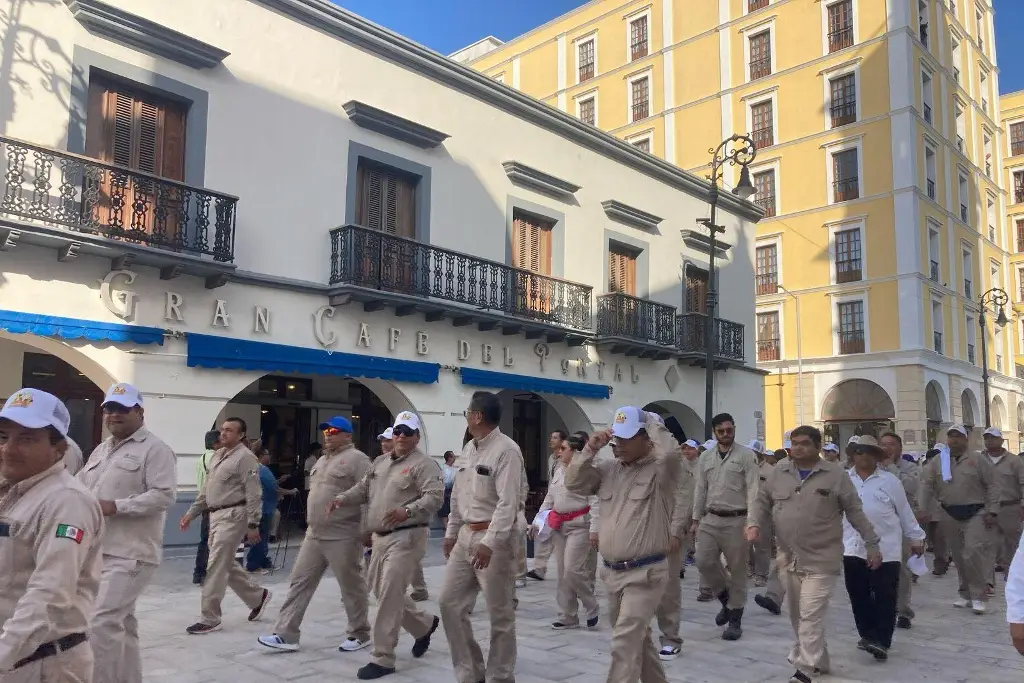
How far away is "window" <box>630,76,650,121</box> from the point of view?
124 ft

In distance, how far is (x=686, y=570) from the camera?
40.8 feet

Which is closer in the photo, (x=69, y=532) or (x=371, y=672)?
(x=69, y=532)

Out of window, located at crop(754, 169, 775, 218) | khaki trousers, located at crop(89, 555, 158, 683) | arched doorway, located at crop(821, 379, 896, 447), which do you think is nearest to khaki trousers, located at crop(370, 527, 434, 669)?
khaki trousers, located at crop(89, 555, 158, 683)

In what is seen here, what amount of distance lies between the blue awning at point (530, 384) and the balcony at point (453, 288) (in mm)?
865

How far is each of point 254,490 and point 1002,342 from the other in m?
42.2

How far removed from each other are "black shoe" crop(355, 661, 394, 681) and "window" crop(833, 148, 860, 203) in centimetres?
3103

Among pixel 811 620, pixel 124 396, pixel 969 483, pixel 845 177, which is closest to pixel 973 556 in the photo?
pixel 969 483

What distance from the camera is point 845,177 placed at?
32.9 m

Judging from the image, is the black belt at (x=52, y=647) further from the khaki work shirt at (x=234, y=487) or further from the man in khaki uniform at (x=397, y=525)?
the khaki work shirt at (x=234, y=487)

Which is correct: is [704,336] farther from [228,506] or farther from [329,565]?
[329,565]

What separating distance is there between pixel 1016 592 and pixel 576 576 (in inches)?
208

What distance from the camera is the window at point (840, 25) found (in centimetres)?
3256

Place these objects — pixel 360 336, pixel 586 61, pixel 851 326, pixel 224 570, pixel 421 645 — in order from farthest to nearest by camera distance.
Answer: pixel 586 61
pixel 851 326
pixel 360 336
pixel 224 570
pixel 421 645

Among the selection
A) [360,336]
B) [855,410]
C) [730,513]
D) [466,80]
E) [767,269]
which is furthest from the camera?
[767,269]
